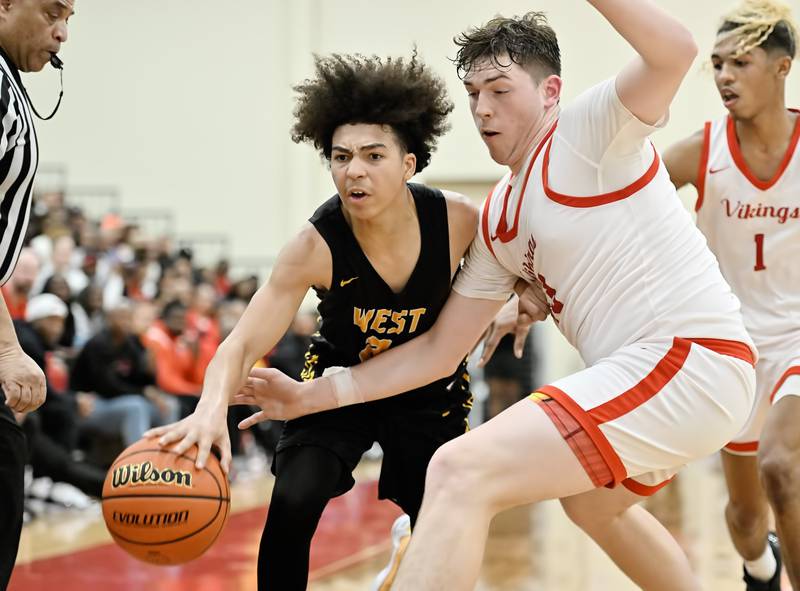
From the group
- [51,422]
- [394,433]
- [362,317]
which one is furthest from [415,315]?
[51,422]

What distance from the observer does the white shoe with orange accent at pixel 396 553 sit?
466 cm

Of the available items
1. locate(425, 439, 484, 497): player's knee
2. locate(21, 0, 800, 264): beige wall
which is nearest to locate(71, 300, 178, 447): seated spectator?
locate(425, 439, 484, 497): player's knee

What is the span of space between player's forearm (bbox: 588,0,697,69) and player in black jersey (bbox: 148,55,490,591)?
108 centimetres

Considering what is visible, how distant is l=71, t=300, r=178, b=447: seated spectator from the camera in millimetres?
8992

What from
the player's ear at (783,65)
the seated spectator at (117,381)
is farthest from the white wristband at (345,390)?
the seated spectator at (117,381)

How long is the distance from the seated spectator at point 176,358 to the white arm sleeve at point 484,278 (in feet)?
21.6

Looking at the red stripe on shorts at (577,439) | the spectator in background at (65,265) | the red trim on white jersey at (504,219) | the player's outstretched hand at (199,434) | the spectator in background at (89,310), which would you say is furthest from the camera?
the spectator in background at (65,265)

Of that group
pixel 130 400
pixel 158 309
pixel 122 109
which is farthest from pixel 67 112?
pixel 130 400

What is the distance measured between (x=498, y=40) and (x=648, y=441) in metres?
1.34

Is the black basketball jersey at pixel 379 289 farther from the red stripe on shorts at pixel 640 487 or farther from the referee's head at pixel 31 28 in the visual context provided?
the referee's head at pixel 31 28

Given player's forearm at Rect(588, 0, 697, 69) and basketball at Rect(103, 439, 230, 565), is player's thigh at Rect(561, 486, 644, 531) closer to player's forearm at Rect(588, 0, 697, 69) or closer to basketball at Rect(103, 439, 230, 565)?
basketball at Rect(103, 439, 230, 565)

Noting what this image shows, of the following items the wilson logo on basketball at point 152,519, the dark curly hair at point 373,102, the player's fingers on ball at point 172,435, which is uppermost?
the dark curly hair at point 373,102

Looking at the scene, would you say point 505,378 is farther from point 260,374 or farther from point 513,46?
point 513,46

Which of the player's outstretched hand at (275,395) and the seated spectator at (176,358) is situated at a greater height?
the player's outstretched hand at (275,395)
